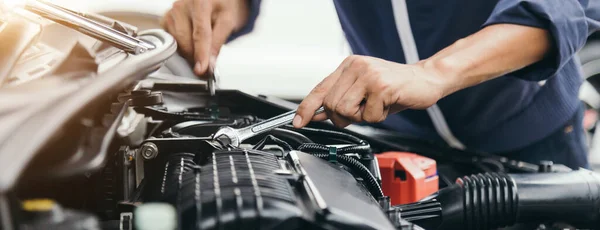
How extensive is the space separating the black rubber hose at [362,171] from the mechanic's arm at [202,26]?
0.35 m

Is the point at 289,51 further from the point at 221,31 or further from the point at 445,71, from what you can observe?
the point at 445,71

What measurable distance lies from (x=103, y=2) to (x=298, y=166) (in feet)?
6.69

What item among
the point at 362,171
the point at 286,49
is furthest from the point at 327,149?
the point at 286,49

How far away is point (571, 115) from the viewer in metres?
1.28

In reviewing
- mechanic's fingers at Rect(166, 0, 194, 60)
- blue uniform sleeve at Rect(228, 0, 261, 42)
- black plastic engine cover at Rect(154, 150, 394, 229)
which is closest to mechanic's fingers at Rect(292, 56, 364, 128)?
black plastic engine cover at Rect(154, 150, 394, 229)

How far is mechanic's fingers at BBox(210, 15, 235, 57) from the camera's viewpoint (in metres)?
1.18

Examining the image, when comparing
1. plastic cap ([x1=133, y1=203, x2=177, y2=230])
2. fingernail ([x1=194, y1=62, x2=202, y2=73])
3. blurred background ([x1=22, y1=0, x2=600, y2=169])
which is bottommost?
blurred background ([x1=22, y1=0, x2=600, y2=169])

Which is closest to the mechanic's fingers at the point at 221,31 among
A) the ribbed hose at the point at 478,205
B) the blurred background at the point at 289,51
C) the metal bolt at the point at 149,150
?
the metal bolt at the point at 149,150

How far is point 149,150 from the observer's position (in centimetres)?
78

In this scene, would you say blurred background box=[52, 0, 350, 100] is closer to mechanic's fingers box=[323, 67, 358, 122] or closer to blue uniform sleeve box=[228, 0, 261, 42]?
blue uniform sleeve box=[228, 0, 261, 42]

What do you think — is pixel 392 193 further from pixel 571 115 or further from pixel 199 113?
pixel 571 115

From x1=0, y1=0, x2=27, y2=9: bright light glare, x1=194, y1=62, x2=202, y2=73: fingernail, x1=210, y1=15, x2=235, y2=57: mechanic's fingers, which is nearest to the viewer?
x1=0, y1=0, x2=27, y2=9: bright light glare

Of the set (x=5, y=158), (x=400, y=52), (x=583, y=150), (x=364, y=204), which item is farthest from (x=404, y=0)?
(x=5, y=158)

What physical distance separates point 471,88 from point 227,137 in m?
0.58
